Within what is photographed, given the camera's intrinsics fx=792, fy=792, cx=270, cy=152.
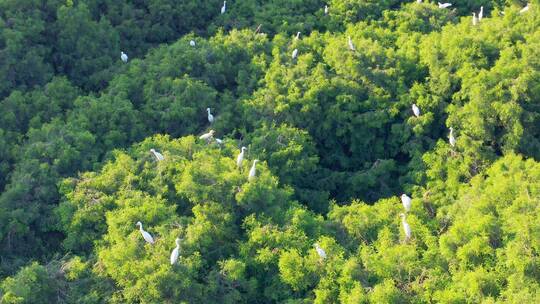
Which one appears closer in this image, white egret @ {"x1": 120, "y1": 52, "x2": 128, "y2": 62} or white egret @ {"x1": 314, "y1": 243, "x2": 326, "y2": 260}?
white egret @ {"x1": 314, "y1": 243, "x2": 326, "y2": 260}

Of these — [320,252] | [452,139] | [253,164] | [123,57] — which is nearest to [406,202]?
[320,252]

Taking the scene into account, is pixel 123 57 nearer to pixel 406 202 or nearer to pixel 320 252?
pixel 406 202

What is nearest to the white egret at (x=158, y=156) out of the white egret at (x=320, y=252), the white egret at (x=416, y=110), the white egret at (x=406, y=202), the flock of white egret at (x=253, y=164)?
the flock of white egret at (x=253, y=164)

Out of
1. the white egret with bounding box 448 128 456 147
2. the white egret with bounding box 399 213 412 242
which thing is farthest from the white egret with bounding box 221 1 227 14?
the white egret with bounding box 399 213 412 242

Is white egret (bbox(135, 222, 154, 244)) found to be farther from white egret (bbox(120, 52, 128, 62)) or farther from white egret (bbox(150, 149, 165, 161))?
white egret (bbox(120, 52, 128, 62))

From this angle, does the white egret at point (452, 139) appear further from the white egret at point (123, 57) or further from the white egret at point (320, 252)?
the white egret at point (123, 57)

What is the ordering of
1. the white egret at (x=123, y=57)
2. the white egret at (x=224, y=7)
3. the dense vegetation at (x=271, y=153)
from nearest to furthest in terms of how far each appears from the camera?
the dense vegetation at (x=271, y=153) → the white egret at (x=123, y=57) → the white egret at (x=224, y=7)

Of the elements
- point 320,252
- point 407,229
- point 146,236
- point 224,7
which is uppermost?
point 224,7

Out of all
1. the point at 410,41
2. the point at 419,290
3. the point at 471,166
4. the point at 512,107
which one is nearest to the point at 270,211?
the point at 419,290
